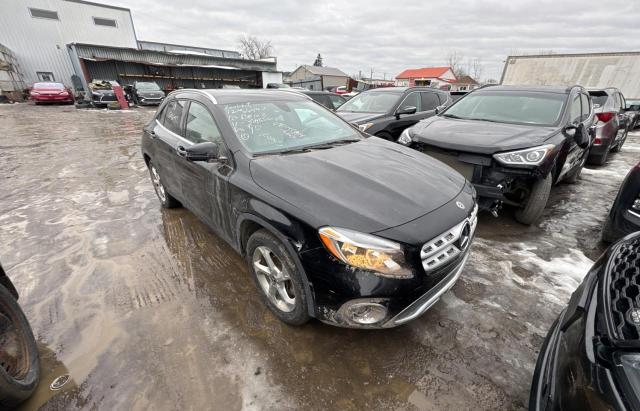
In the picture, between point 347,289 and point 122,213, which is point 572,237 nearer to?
point 347,289

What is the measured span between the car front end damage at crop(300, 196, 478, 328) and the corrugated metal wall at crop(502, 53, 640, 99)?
20.0 m

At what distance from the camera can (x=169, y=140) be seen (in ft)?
10.7

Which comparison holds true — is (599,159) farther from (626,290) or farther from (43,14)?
(43,14)

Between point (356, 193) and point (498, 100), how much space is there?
147 inches

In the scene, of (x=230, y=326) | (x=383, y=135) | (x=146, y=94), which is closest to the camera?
(x=230, y=326)

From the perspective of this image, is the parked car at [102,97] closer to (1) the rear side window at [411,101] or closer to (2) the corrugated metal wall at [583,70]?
(1) the rear side window at [411,101]

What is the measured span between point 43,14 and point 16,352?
37470 mm

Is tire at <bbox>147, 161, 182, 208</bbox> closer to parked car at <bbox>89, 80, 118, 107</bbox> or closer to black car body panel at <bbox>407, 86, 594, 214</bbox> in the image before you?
black car body panel at <bbox>407, 86, 594, 214</bbox>

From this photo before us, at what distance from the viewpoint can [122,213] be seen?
13.3 ft

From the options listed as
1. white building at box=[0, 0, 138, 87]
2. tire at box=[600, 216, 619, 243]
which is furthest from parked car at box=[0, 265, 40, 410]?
white building at box=[0, 0, 138, 87]

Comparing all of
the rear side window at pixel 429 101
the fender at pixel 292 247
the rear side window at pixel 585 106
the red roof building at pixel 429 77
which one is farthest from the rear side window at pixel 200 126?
the red roof building at pixel 429 77

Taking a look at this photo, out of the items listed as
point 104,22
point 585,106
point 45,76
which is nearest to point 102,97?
point 45,76

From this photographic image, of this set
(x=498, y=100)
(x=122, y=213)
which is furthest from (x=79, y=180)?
(x=498, y=100)

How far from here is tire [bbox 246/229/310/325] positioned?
188cm
